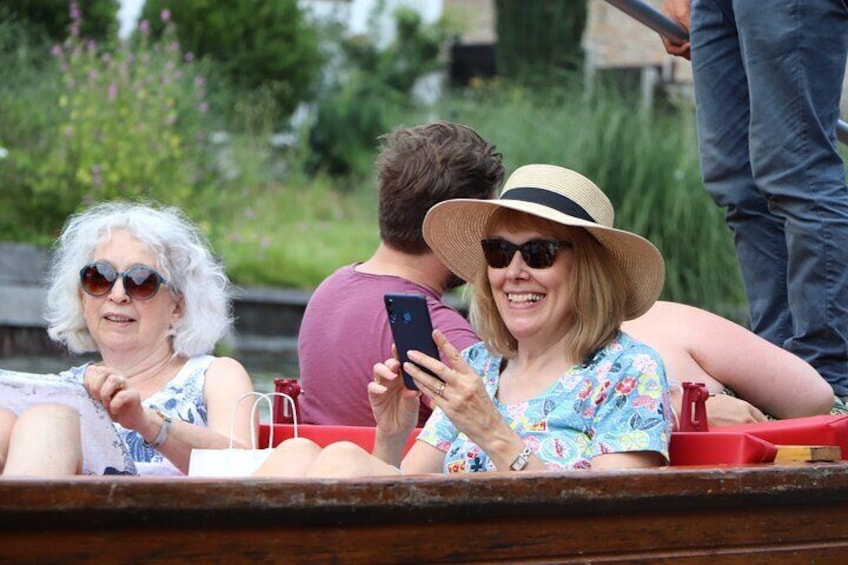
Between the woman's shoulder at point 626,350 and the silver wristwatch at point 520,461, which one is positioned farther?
the woman's shoulder at point 626,350

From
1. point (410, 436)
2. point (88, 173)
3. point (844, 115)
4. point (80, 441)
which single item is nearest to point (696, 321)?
point (410, 436)

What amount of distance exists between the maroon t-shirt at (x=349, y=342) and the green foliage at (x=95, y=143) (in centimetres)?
666

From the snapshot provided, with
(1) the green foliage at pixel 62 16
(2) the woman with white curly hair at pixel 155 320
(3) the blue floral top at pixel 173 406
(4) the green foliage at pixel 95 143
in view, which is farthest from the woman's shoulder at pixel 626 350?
(1) the green foliage at pixel 62 16

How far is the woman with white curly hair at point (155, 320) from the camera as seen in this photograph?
3371 mm

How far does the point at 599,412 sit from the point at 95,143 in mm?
8370

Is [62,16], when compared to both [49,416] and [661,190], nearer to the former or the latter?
[661,190]

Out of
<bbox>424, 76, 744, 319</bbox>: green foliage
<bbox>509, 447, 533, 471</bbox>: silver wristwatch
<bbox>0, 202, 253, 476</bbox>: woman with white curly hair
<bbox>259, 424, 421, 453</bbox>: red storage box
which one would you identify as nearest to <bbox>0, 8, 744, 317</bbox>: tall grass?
<bbox>424, 76, 744, 319</bbox>: green foliage

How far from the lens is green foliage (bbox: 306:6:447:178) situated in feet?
58.8

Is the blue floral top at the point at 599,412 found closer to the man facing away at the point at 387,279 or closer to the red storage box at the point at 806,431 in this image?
the red storage box at the point at 806,431

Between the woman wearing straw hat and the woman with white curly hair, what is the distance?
43 centimetres

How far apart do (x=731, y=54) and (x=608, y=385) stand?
4.48ft

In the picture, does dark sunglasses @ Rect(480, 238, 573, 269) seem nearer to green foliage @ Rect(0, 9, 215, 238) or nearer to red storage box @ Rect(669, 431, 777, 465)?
red storage box @ Rect(669, 431, 777, 465)

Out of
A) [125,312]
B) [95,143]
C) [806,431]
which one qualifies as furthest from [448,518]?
[95,143]

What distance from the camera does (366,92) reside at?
18.9 metres
